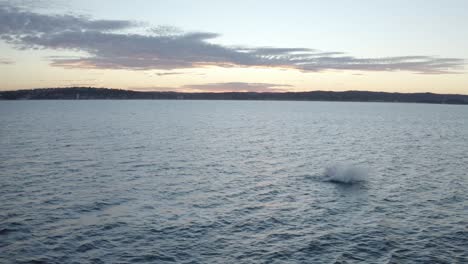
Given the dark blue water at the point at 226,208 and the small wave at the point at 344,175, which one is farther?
the small wave at the point at 344,175

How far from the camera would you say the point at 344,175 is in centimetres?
4766

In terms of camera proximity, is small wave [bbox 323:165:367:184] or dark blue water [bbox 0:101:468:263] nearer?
dark blue water [bbox 0:101:468:263]

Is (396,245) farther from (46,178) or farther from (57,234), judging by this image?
(46,178)

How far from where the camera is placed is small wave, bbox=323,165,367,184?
Answer: 4766 centimetres

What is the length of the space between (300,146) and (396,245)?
56.9 metres

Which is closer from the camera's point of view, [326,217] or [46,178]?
[326,217]

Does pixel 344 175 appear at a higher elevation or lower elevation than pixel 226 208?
higher

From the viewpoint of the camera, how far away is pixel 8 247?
25703 millimetres

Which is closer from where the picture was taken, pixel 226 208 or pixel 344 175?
pixel 226 208

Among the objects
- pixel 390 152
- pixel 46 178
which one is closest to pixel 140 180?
pixel 46 178

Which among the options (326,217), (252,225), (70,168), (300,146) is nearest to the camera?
(252,225)

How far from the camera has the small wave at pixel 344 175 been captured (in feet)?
156

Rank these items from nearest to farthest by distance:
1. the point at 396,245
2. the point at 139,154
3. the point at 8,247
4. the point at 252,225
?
the point at 8,247
the point at 396,245
the point at 252,225
the point at 139,154

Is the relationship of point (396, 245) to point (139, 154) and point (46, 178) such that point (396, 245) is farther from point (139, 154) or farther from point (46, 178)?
point (139, 154)
